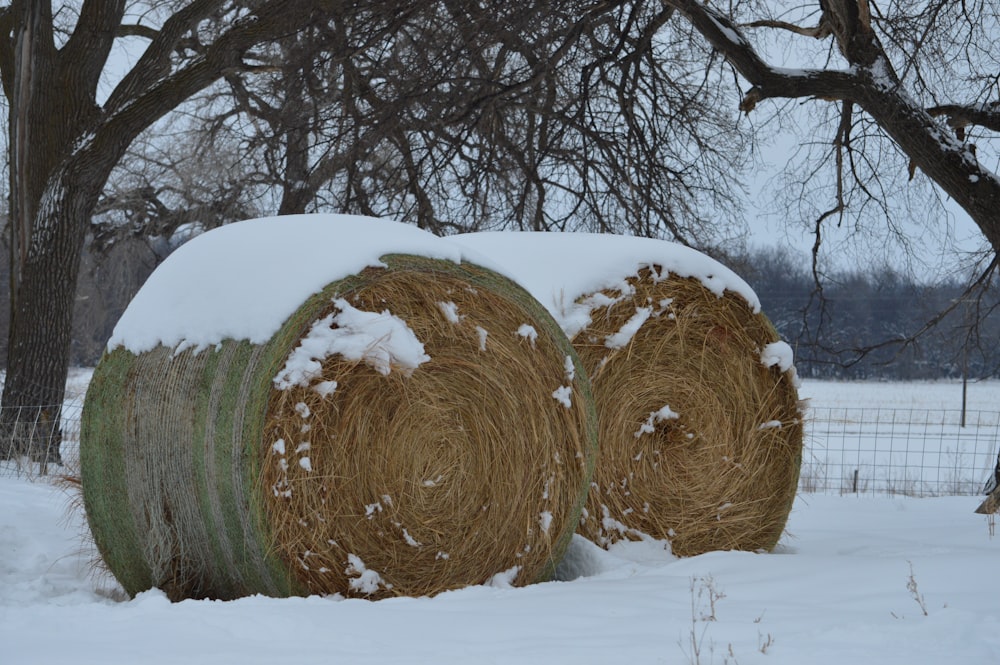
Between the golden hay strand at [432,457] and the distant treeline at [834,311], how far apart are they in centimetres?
421

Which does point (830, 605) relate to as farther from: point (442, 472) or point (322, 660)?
point (322, 660)

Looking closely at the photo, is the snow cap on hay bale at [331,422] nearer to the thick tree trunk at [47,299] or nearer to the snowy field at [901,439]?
the snowy field at [901,439]

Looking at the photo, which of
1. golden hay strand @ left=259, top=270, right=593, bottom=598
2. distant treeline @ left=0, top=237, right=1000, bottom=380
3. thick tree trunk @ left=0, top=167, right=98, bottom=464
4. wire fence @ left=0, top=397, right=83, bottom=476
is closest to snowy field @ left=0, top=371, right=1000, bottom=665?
golden hay strand @ left=259, top=270, right=593, bottom=598

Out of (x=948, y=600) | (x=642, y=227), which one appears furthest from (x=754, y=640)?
(x=642, y=227)

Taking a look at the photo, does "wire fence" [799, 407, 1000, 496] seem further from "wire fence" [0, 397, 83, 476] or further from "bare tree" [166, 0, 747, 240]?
"wire fence" [0, 397, 83, 476]

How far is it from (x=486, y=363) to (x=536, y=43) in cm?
421

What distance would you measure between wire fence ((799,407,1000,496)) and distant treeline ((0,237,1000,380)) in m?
0.79

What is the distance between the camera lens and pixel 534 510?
13.9 ft

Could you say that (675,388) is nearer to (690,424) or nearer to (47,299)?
(690,424)

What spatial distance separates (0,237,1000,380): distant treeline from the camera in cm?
890

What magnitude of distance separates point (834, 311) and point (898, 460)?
16.1 ft

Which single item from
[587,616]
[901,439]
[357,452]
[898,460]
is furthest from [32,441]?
[901,439]

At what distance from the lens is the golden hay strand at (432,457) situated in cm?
360

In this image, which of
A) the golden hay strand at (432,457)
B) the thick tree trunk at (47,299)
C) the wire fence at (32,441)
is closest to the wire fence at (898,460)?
the golden hay strand at (432,457)
